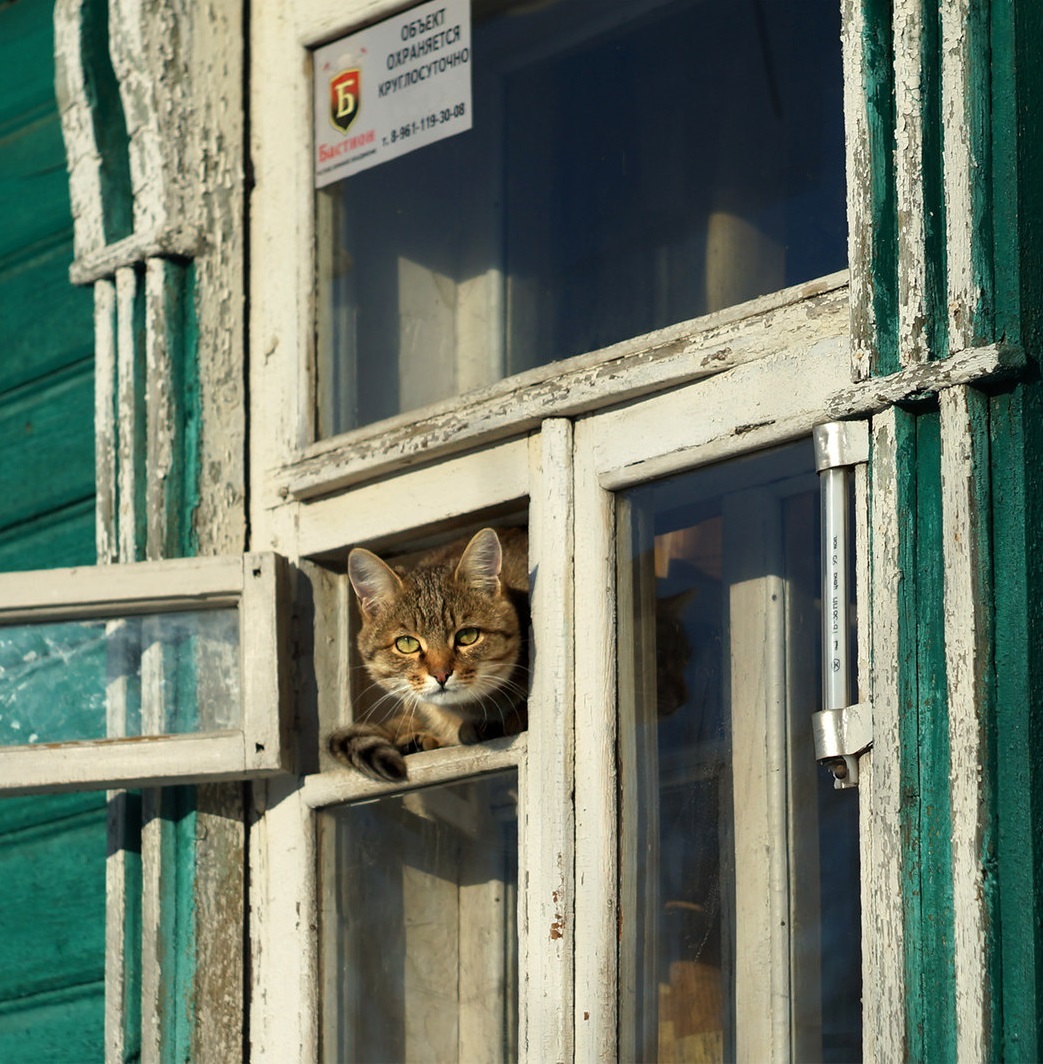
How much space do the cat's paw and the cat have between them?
21cm

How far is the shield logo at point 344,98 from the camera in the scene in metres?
2.90

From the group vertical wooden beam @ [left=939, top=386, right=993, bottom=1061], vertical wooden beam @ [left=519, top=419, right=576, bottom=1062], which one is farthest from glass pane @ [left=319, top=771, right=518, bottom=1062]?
vertical wooden beam @ [left=939, top=386, right=993, bottom=1061]

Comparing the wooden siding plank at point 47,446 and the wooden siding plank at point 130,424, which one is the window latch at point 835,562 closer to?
the wooden siding plank at point 130,424

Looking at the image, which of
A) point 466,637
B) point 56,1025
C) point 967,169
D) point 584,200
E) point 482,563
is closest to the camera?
point 967,169

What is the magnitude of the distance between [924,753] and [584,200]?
101 cm

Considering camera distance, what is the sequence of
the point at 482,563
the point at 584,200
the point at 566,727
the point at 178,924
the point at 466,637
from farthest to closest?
the point at 466,637 → the point at 482,563 → the point at 178,924 → the point at 584,200 → the point at 566,727

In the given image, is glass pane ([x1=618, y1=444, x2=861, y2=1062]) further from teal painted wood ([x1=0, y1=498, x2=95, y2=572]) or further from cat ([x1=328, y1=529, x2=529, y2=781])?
teal painted wood ([x1=0, y1=498, x2=95, y2=572])

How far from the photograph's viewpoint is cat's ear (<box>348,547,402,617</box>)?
2.83 meters

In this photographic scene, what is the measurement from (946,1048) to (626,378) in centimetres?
92

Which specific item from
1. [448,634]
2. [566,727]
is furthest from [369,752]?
[448,634]

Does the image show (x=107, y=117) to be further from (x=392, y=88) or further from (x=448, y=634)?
(x=448, y=634)

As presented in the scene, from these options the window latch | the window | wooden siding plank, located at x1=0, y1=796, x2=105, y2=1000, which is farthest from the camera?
wooden siding plank, located at x1=0, y1=796, x2=105, y2=1000

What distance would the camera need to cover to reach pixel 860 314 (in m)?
2.12

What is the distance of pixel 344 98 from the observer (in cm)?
291
